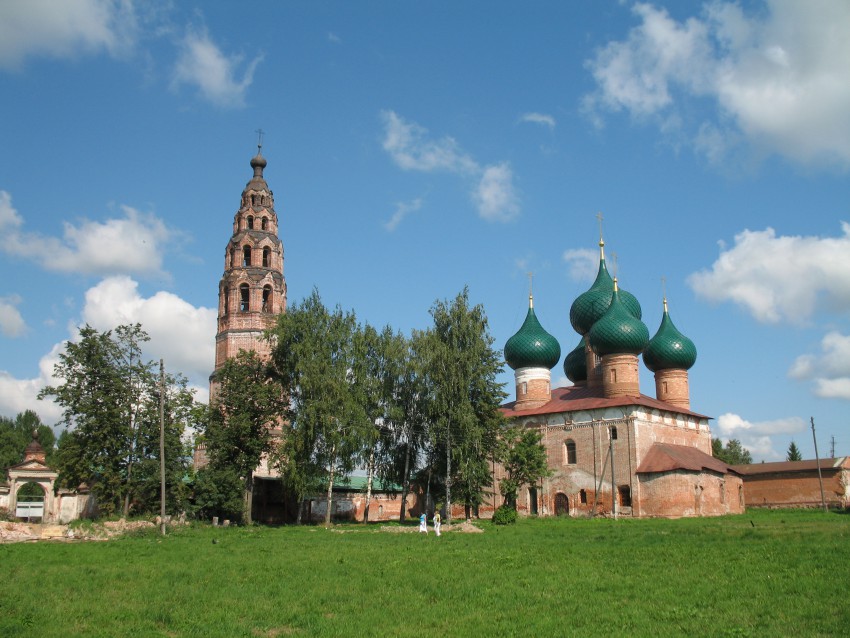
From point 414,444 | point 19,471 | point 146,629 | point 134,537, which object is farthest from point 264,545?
point 19,471

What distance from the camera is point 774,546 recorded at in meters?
17.9

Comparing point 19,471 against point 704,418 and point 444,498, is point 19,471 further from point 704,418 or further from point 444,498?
point 704,418

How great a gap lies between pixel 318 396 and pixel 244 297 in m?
11.1

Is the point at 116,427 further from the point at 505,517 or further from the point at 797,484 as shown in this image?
the point at 797,484

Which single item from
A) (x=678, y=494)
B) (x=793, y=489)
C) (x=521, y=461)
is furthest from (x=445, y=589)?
(x=793, y=489)

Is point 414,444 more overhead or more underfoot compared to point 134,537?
more overhead

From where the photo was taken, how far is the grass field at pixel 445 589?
1127cm

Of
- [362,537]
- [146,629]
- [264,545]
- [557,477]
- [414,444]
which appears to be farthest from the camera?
[557,477]

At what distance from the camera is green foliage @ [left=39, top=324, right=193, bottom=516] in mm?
33281

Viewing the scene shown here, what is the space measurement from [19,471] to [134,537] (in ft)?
50.0

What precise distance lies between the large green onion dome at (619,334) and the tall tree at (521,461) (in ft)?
21.7

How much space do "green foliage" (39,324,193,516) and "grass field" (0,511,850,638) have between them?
38.5ft

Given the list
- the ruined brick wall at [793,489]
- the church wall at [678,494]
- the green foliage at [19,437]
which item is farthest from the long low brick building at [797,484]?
the green foliage at [19,437]

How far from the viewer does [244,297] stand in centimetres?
4284
